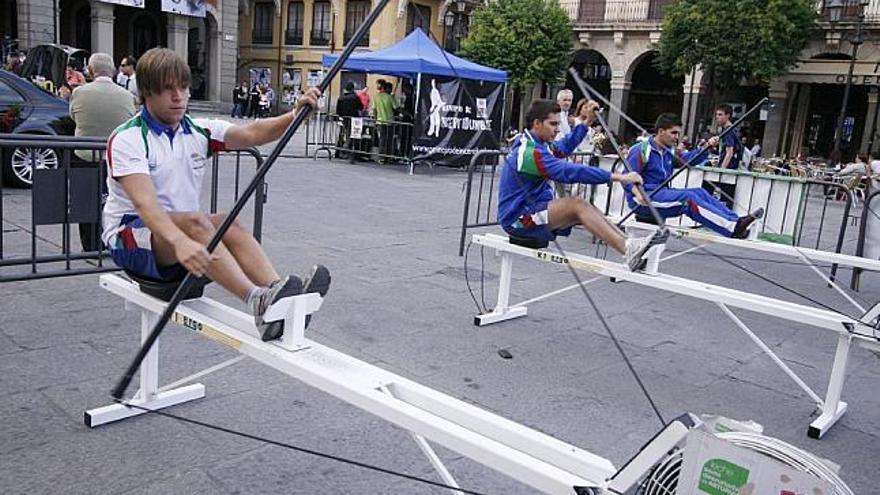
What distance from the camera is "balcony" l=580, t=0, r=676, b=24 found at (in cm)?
3244

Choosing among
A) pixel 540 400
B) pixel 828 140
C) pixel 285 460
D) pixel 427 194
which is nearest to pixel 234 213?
pixel 285 460

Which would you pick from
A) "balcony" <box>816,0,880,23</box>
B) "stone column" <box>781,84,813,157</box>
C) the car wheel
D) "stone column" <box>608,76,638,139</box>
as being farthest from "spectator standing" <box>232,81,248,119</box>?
the car wheel

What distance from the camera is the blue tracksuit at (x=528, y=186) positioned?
5477 millimetres

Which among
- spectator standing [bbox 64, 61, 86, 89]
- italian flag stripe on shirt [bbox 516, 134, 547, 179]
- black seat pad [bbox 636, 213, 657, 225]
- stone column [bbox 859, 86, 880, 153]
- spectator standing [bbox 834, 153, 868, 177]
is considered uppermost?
stone column [bbox 859, 86, 880, 153]

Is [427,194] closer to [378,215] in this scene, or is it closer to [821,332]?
[378,215]

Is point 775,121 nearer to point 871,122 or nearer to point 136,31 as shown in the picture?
point 871,122

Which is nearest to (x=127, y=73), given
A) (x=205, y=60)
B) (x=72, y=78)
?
(x=72, y=78)

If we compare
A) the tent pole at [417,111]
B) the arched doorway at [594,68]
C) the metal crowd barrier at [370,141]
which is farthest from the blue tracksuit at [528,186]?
the arched doorway at [594,68]

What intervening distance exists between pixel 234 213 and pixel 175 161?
2.26ft

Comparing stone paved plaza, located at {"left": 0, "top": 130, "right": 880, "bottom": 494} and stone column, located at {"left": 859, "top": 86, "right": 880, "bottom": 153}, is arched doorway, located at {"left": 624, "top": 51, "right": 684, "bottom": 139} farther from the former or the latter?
stone paved plaza, located at {"left": 0, "top": 130, "right": 880, "bottom": 494}

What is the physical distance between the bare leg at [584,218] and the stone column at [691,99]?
1030 inches

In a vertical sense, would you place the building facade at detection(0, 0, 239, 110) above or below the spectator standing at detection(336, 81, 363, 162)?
above

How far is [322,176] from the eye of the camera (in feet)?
44.5

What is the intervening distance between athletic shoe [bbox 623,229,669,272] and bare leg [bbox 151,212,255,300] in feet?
9.61
